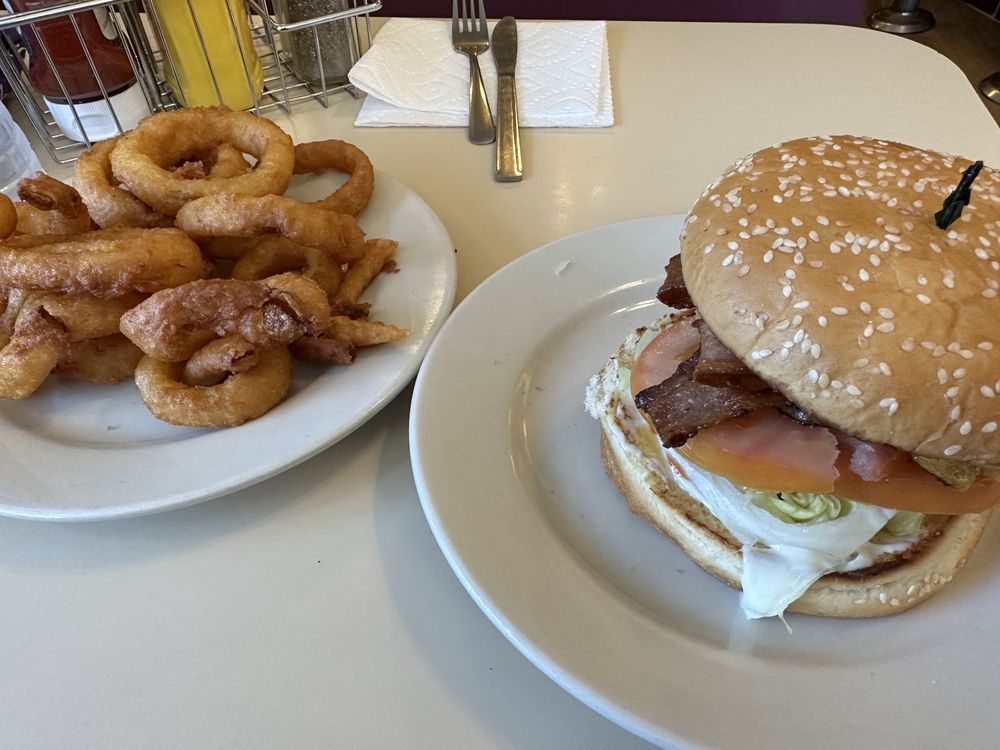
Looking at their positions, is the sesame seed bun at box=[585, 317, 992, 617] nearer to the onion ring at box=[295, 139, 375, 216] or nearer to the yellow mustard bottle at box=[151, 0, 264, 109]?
the onion ring at box=[295, 139, 375, 216]

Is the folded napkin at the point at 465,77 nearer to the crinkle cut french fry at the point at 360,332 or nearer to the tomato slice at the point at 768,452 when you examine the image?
the crinkle cut french fry at the point at 360,332

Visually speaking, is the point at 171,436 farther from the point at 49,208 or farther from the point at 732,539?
the point at 732,539

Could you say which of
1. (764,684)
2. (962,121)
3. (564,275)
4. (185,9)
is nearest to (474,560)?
(764,684)

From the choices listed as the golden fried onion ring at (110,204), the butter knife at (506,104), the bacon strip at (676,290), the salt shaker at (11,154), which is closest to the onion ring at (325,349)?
the golden fried onion ring at (110,204)

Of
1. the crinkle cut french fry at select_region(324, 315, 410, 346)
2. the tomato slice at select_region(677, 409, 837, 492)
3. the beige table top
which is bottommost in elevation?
the beige table top

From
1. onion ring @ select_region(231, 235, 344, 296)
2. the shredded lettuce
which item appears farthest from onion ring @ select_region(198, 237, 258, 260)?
the shredded lettuce

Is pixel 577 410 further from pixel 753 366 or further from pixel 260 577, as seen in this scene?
pixel 260 577
